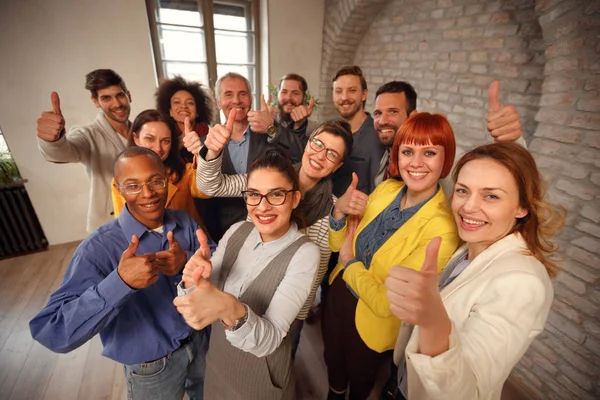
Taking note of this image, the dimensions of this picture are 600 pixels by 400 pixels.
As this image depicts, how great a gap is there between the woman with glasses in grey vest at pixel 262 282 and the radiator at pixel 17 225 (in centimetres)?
372

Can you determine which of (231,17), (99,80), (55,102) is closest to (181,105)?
(99,80)

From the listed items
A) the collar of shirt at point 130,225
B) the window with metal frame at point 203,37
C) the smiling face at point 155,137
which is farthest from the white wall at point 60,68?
the collar of shirt at point 130,225

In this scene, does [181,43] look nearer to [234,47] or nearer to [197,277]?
[234,47]

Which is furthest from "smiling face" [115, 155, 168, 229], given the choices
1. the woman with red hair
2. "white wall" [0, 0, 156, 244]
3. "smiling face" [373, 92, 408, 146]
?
"white wall" [0, 0, 156, 244]

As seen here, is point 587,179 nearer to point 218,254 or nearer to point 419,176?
point 419,176

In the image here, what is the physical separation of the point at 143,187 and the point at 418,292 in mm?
1214

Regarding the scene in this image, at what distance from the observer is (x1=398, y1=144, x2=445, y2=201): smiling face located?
4.60 feet

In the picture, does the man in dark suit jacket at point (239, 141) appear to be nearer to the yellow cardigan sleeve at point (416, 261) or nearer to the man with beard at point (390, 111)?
the man with beard at point (390, 111)

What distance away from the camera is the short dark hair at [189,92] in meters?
2.57

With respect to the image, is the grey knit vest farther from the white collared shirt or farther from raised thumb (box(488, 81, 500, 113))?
raised thumb (box(488, 81, 500, 113))

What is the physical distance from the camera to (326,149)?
1.72 metres

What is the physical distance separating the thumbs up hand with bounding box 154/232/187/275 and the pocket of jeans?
19.3 inches

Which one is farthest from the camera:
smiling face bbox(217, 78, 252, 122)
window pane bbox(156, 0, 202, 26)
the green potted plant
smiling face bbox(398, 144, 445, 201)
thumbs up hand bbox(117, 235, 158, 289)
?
window pane bbox(156, 0, 202, 26)

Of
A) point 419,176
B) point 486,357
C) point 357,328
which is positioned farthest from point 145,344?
point 419,176
